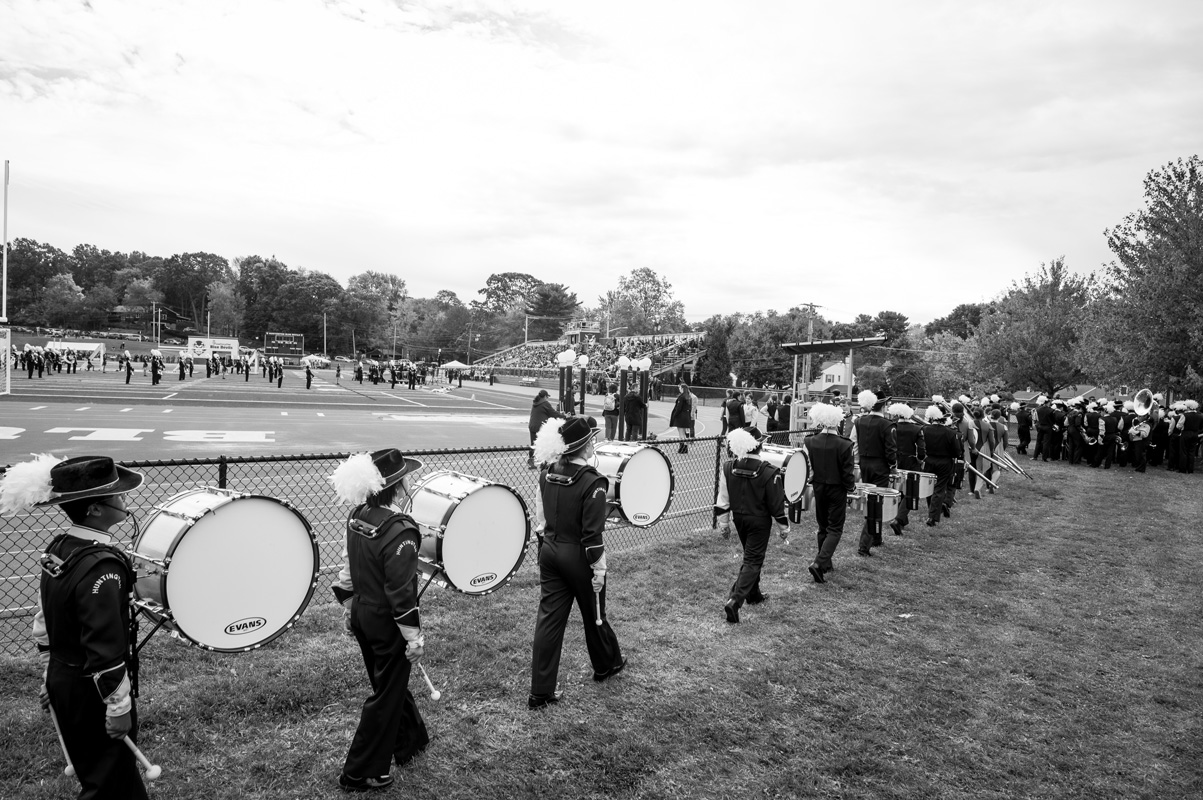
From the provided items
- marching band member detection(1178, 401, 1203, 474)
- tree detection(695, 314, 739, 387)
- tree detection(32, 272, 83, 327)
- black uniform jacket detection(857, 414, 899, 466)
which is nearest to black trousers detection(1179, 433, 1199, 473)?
marching band member detection(1178, 401, 1203, 474)

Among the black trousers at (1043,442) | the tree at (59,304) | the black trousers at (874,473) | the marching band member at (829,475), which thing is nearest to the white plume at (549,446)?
the marching band member at (829,475)

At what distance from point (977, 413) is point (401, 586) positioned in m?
15.0

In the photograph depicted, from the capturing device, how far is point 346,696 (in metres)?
5.00

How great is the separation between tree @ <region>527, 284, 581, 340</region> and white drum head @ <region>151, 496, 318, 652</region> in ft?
375

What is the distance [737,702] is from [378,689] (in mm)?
2732

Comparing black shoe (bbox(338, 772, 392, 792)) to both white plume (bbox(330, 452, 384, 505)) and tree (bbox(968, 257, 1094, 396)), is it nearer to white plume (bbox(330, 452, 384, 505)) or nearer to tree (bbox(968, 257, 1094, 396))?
white plume (bbox(330, 452, 384, 505))

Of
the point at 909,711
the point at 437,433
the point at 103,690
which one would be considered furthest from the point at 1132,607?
the point at 437,433

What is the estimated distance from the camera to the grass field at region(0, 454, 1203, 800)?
4184mm

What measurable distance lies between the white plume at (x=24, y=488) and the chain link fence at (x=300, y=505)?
73 cm

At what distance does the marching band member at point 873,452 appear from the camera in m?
9.60

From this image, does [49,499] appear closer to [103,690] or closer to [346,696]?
[103,690]

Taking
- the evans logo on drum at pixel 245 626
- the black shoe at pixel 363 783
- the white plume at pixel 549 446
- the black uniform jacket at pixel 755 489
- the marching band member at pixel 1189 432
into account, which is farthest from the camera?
the marching band member at pixel 1189 432

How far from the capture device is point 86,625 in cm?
298

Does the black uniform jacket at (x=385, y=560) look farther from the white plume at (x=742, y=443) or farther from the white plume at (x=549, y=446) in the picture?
the white plume at (x=742, y=443)
